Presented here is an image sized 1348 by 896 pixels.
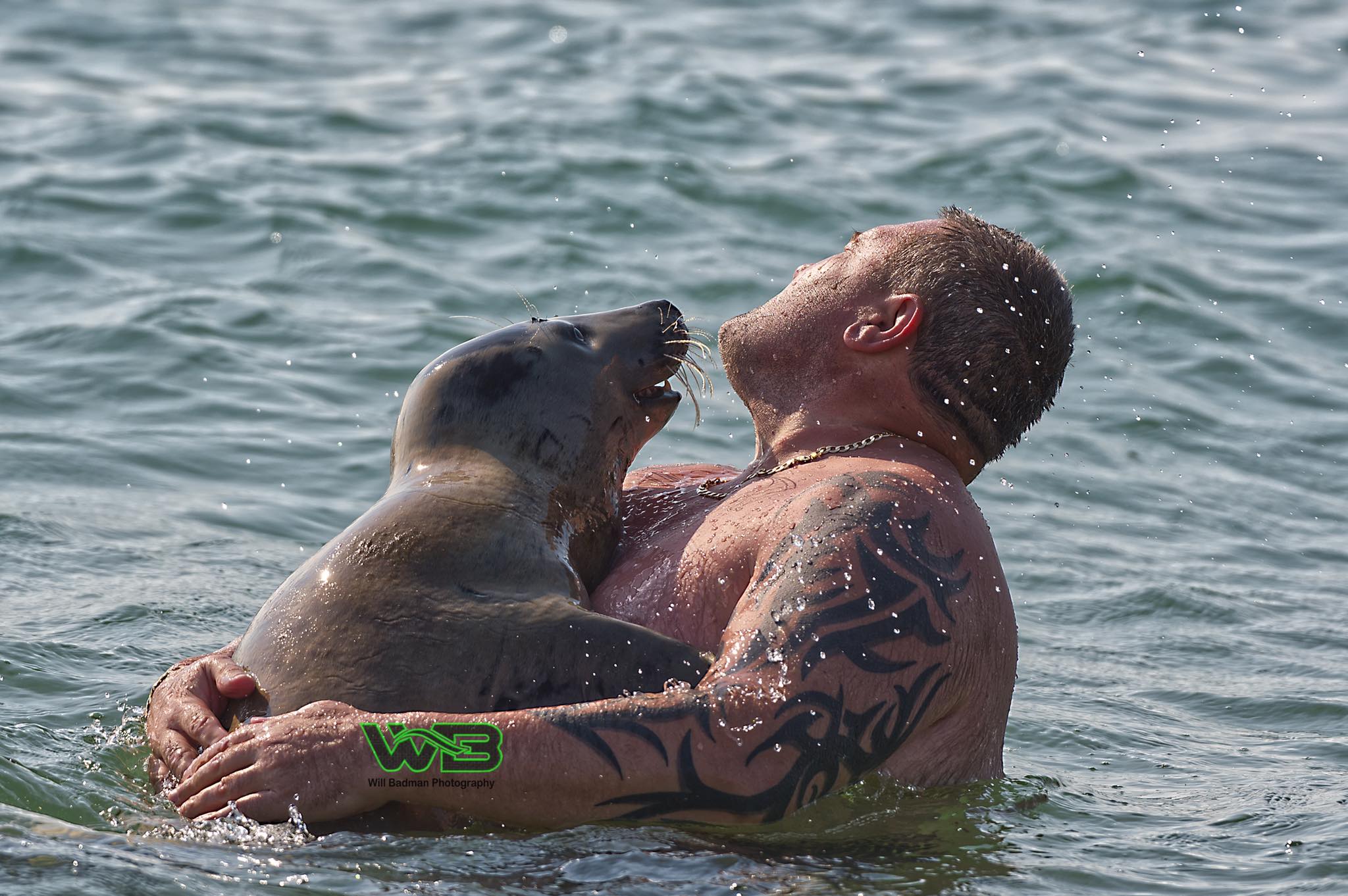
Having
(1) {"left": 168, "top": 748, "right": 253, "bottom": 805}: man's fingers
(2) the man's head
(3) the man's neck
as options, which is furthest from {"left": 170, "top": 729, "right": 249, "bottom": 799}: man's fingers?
(2) the man's head

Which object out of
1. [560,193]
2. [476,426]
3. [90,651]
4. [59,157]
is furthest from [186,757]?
[59,157]

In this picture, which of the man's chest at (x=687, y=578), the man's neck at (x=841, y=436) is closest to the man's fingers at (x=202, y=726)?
the man's chest at (x=687, y=578)

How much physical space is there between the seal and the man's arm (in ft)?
0.44

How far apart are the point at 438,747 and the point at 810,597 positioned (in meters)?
1.01

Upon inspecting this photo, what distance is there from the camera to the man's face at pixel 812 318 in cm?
547

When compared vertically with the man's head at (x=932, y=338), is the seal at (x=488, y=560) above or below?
below

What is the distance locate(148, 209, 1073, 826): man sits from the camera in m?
4.23

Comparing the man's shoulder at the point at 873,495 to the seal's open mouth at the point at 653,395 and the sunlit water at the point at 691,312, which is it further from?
the sunlit water at the point at 691,312

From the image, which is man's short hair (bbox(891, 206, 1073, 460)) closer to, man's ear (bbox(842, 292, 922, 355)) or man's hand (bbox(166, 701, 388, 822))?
Answer: man's ear (bbox(842, 292, 922, 355))

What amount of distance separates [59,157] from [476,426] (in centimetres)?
972

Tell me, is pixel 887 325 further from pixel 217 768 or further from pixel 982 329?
pixel 217 768

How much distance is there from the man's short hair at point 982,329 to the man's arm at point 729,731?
2.94ft

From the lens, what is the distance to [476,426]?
4.98 m

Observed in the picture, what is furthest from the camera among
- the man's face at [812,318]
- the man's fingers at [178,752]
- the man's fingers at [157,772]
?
the man's face at [812,318]
